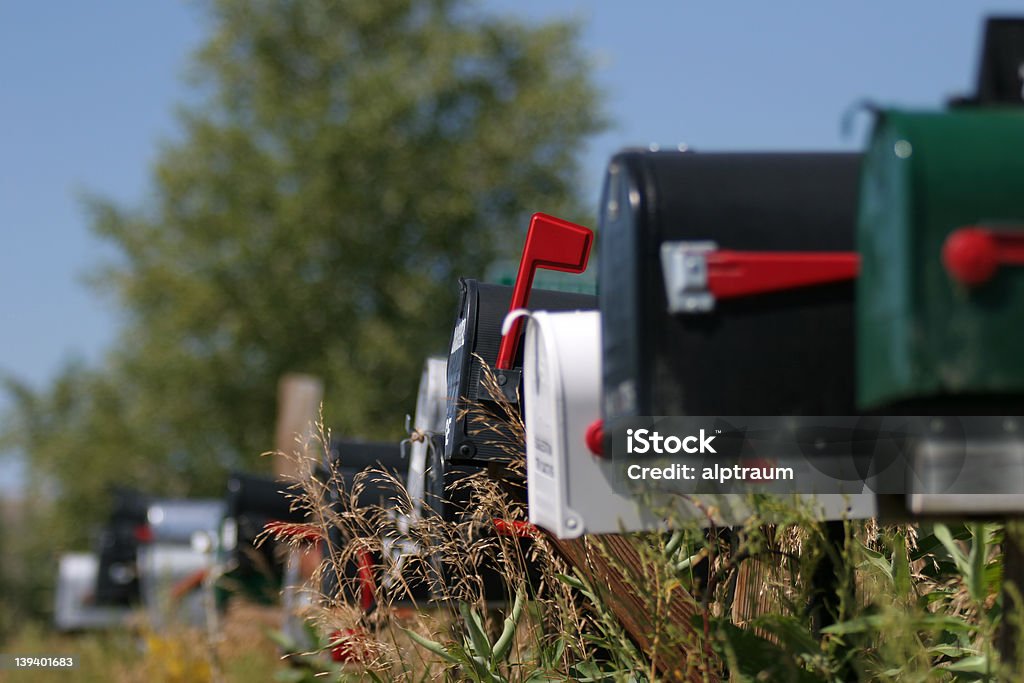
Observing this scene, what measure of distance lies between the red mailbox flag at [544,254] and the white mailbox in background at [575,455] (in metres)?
0.40

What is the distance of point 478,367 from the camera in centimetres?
278

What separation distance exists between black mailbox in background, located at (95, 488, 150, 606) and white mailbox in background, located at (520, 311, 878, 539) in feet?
25.5

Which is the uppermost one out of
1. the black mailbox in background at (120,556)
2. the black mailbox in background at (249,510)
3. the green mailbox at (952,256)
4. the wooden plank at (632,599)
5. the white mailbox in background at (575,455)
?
the green mailbox at (952,256)

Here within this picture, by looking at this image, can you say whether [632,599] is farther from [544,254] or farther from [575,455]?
[544,254]

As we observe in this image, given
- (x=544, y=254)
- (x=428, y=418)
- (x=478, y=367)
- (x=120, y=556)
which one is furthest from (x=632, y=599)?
(x=120, y=556)

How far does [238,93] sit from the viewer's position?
18.1 m

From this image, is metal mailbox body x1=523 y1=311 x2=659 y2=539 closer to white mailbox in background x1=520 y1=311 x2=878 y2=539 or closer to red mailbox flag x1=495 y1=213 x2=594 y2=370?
white mailbox in background x1=520 y1=311 x2=878 y2=539

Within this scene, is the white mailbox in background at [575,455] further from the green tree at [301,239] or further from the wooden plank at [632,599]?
the green tree at [301,239]

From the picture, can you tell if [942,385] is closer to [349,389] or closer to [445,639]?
[445,639]

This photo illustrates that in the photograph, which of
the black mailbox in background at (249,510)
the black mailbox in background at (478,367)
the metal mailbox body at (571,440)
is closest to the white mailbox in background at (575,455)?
the metal mailbox body at (571,440)

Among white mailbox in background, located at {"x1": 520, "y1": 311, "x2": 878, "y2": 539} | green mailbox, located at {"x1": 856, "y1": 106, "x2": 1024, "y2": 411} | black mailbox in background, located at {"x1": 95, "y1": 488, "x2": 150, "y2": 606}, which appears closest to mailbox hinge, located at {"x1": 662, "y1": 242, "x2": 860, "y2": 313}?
green mailbox, located at {"x1": 856, "y1": 106, "x2": 1024, "y2": 411}

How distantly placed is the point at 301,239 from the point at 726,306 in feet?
49.6

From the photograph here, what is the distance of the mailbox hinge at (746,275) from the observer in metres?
1.71

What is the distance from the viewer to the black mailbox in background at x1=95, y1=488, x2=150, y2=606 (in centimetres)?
935
